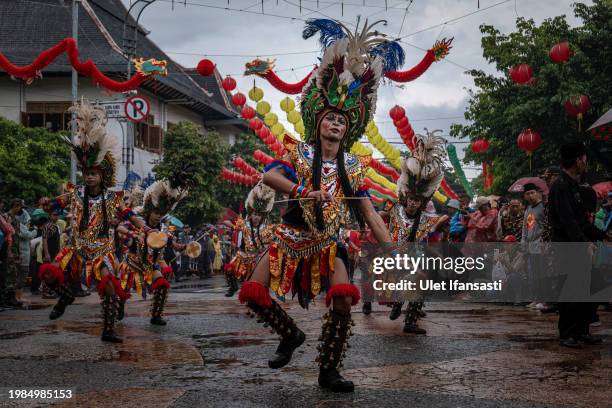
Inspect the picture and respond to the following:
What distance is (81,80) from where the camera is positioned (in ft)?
96.5

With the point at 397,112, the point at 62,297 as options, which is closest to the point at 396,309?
the point at 62,297

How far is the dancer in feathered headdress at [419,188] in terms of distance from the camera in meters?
8.51

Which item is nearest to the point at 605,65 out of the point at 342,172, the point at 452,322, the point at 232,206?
the point at 452,322

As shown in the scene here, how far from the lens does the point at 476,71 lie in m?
23.3

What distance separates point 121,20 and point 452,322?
94.5 feet

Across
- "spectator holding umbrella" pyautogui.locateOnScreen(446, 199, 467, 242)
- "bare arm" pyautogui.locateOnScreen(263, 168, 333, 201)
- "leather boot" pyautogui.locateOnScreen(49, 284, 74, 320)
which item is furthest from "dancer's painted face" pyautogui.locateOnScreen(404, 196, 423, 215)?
"spectator holding umbrella" pyautogui.locateOnScreen(446, 199, 467, 242)

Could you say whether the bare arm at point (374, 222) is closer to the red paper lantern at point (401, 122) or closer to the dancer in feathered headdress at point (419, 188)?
the dancer in feathered headdress at point (419, 188)

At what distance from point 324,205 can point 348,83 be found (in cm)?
98

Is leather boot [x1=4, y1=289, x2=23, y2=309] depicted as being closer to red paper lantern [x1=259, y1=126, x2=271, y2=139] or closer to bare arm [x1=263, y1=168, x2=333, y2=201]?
bare arm [x1=263, y1=168, x2=333, y2=201]

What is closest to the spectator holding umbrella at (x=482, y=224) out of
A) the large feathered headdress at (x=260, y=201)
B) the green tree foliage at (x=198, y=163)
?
the large feathered headdress at (x=260, y=201)

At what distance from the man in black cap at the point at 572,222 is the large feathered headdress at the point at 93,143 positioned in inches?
184

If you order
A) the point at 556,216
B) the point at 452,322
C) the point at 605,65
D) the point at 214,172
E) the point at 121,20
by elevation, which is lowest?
the point at 452,322

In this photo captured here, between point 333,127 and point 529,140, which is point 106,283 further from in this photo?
point 529,140

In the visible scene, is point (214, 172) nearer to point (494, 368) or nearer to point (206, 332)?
point (206, 332)
